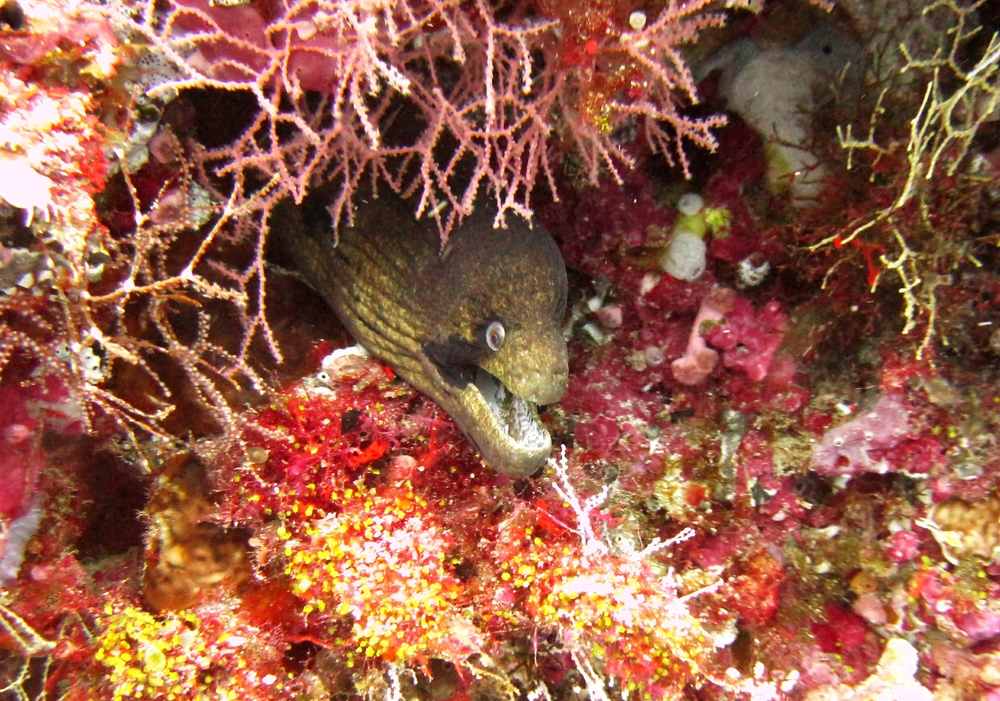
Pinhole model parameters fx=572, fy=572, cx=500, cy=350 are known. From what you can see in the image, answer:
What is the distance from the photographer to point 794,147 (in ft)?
9.06

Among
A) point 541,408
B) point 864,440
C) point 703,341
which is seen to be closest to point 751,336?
point 703,341

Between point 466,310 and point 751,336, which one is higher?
point 751,336

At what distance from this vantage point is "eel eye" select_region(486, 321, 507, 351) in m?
2.60

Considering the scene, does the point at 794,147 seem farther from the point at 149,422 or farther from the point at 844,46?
the point at 149,422

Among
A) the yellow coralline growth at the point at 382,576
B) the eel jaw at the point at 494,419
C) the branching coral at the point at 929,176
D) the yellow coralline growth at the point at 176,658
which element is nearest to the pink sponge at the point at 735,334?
the branching coral at the point at 929,176

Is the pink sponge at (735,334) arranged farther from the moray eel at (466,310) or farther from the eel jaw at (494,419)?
the eel jaw at (494,419)

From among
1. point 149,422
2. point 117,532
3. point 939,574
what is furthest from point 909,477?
point 117,532

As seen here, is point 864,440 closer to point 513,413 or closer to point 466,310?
point 513,413

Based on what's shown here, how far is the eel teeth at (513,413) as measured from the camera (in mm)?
2658

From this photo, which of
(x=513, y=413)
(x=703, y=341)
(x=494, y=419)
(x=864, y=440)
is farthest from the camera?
(x=703, y=341)

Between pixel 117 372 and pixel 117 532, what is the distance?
0.90 m

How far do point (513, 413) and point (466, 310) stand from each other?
0.57 meters

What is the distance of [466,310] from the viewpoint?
8.70 feet

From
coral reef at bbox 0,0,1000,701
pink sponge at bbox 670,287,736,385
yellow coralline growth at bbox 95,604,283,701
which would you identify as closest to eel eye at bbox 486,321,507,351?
coral reef at bbox 0,0,1000,701
